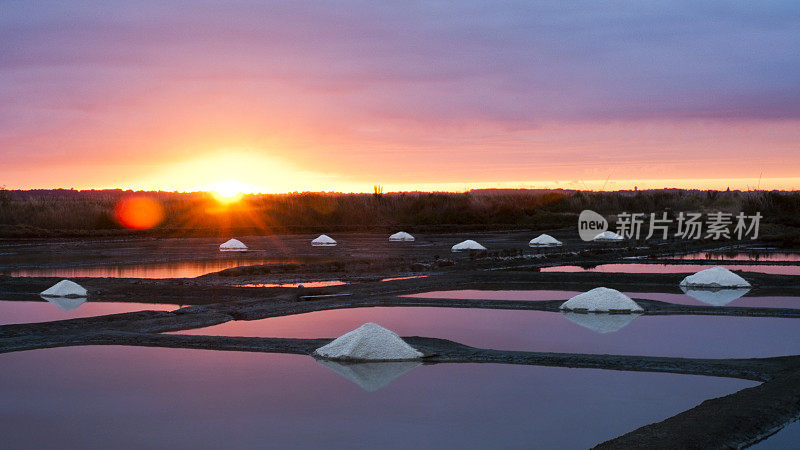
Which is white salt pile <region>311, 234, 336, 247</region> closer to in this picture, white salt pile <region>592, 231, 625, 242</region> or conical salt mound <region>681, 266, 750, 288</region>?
white salt pile <region>592, 231, 625, 242</region>

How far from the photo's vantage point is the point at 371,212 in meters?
40.8

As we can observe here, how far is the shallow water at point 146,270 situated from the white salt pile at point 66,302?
3.41m

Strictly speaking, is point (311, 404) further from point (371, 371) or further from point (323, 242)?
point (323, 242)

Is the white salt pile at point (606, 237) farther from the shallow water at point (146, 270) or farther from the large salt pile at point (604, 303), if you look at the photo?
the large salt pile at point (604, 303)

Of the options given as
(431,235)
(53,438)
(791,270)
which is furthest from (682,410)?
(431,235)

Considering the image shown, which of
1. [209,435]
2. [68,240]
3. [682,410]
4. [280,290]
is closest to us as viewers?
[209,435]

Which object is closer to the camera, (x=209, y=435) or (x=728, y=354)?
(x=209, y=435)

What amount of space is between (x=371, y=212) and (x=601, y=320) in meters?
30.0

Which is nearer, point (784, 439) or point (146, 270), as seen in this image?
point (784, 439)

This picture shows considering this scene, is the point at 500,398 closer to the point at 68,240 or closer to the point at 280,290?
the point at 280,290

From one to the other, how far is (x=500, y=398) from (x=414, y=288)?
25.6ft

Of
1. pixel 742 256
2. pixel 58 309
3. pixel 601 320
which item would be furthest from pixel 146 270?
pixel 742 256

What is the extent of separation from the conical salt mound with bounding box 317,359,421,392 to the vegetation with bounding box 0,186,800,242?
81.7 ft

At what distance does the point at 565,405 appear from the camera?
21.8 feet
